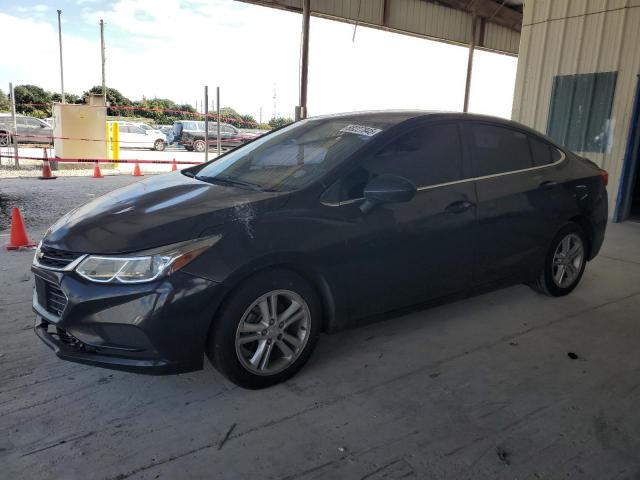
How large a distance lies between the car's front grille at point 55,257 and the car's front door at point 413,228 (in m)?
1.41

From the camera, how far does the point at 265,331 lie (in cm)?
276

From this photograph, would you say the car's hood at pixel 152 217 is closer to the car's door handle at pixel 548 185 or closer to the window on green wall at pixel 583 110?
the car's door handle at pixel 548 185

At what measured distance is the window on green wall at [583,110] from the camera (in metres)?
8.35

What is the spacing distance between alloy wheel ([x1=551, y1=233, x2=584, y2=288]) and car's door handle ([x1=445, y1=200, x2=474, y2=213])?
127 centimetres

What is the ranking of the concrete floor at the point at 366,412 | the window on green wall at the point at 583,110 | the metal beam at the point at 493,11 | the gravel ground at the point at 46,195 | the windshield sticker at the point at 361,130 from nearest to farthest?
the concrete floor at the point at 366,412, the windshield sticker at the point at 361,130, the gravel ground at the point at 46,195, the window on green wall at the point at 583,110, the metal beam at the point at 493,11

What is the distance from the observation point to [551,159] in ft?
13.7

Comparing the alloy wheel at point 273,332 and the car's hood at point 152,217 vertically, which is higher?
the car's hood at point 152,217

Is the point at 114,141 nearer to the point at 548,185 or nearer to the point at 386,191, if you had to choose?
the point at 548,185

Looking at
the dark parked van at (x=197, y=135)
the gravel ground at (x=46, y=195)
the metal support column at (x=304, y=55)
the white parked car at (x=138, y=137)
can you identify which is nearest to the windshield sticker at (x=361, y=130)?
the gravel ground at (x=46, y=195)

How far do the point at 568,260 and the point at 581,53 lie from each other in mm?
5839

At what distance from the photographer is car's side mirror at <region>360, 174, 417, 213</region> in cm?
294

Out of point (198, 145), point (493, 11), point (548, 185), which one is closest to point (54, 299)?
point (548, 185)

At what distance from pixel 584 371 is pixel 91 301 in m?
2.85

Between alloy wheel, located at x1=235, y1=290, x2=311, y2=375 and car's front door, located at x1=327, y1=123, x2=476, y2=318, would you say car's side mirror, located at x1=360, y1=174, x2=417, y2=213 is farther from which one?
alloy wheel, located at x1=235, y1=290, x2=311, y2=375
